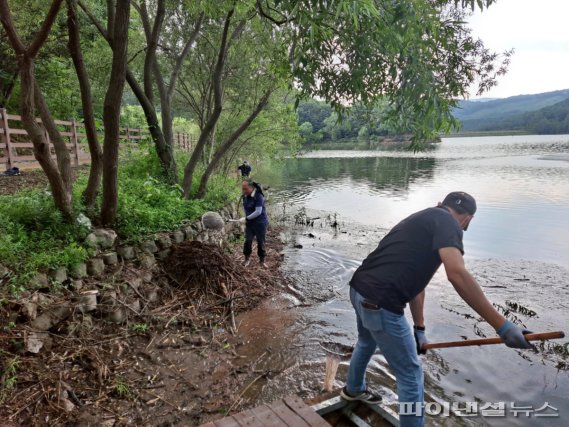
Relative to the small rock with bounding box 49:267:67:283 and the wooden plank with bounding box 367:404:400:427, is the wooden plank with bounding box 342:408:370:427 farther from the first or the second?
the small rock with bounding box 49:267:67:283

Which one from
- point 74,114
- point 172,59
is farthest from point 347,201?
point 74,114

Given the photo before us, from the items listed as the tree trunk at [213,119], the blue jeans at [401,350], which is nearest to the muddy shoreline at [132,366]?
the blue jeans at [401,350]

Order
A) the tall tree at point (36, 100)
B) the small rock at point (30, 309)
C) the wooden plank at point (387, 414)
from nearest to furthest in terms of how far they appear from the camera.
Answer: the wooden plank at point (387, 414) → the small rock at point (30, 309) → the tall tree at point (36, 100)

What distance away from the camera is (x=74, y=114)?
1587 centimetres

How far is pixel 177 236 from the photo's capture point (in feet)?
20.5

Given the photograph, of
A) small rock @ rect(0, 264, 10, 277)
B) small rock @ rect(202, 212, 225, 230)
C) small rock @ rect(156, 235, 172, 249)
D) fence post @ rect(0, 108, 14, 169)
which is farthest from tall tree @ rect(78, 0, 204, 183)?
small rock @ rect(0, 264, 10, 277)

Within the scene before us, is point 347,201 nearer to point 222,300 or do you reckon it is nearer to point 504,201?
point 504,201

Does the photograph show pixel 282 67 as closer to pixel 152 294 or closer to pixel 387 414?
pixel 152 294

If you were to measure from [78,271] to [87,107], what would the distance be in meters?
2.73

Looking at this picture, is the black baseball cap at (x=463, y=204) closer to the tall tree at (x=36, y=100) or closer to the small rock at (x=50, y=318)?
the small rock at (x=50, y=318)

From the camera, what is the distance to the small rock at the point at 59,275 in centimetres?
398

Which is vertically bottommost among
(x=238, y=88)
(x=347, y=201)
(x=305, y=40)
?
(x=347, y=201)

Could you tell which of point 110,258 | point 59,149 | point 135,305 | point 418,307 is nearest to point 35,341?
point 135,305

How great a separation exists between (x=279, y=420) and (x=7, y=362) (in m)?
2.50
